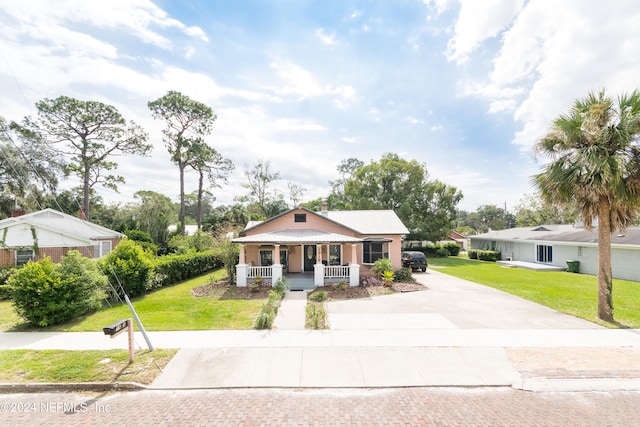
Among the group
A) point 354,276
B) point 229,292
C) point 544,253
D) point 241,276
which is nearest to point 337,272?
point 354,276

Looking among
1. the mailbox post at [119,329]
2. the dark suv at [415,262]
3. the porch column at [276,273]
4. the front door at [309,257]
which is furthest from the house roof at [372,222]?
the mailbox post at [119,329]

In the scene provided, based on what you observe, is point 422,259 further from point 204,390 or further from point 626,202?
point 204,390

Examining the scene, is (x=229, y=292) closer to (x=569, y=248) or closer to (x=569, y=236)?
(x=569, y=248)

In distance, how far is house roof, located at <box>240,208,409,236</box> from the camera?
61.0 ft

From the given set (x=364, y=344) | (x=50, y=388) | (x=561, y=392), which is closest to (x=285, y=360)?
(x=364, y=344)

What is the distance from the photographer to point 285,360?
6629 mm

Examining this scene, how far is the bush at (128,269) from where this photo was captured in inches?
481

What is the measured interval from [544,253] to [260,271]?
26.1 m

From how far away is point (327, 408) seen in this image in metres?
4.92

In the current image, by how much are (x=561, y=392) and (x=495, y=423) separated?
6.97ft

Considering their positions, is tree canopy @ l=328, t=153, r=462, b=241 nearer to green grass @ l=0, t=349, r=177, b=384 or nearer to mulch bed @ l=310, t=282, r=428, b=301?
mulch bed @ l=310, t=282, r=428, b=301

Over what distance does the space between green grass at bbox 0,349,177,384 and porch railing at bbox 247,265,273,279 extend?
337 inches

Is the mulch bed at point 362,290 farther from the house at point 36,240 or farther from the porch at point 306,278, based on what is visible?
the house at point 36,240

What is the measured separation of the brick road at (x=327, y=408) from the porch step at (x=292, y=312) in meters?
3.66
